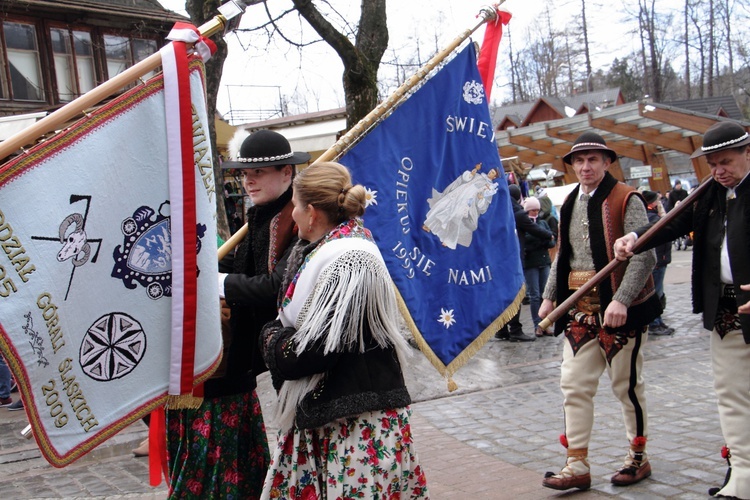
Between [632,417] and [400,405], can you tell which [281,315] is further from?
Result: [632,417]

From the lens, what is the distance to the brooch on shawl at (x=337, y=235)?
2916 mm

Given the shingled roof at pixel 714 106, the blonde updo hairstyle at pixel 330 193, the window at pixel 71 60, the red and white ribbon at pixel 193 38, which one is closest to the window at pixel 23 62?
the window at pixel 71 60

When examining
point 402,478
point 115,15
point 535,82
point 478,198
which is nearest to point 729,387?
point 478,198

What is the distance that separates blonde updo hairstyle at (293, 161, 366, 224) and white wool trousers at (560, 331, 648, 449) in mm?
2101

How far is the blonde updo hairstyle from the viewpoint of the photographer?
293cm

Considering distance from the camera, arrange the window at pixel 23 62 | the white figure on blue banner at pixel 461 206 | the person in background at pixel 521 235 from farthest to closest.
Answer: the window at pixel 23 62, the person in background at pixel 521 235, the white figure on blue banner at pixel 461 206

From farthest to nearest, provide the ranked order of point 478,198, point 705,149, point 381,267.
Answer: point 478,198 < point 705,149 < point 381,267

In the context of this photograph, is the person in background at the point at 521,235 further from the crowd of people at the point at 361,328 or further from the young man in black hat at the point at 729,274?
the young man in black hat at the point at 729,274

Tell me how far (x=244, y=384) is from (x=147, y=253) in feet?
3.46

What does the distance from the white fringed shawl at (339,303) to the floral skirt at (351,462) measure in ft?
0.49

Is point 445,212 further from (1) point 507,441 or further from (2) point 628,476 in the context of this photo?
(1) point 507,441

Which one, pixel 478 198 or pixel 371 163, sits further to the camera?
pixel 478 198

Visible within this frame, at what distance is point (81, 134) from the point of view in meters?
2.62

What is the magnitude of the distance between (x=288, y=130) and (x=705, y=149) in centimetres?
1351
